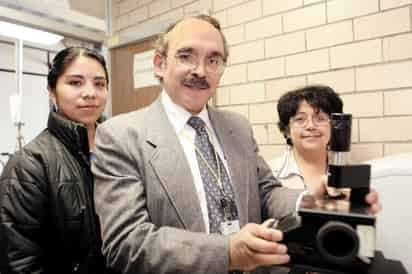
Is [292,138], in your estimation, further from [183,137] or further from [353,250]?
[353,250]

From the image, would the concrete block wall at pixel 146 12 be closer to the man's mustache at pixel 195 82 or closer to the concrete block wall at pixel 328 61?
the concrete block wall at pixel 328 61

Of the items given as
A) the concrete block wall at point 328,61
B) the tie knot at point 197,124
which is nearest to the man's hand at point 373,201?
the tie knot at point 197,124

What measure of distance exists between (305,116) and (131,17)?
6.17ft

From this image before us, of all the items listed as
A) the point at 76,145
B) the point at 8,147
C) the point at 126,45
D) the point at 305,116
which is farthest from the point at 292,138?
the point at 8,147

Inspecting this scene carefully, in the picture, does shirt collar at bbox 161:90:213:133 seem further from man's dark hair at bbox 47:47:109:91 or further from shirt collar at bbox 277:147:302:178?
shirt collar at bbox 277:147:302:178

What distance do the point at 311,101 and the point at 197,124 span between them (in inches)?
30.4

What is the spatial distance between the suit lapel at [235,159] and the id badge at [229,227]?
1.1 inches

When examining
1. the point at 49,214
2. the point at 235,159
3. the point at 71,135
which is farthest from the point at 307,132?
the point at 49,214

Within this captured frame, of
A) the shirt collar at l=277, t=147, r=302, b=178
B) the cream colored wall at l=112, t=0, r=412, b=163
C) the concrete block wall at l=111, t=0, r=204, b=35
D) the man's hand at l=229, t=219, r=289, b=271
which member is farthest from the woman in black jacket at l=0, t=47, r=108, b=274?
the concrete block wall at l=111, t=0, r=204, b=35

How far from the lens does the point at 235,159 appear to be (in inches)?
41.0

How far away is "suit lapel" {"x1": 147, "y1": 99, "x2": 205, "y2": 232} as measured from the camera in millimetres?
861

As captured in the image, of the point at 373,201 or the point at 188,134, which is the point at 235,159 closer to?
the point at 188,134

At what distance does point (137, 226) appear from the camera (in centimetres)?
77

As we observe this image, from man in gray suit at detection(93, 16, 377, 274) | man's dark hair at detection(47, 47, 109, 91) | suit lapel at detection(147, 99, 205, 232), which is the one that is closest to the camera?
man in gray suit at detection(93, 16, 377, 274)
